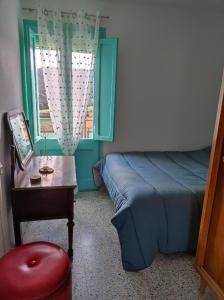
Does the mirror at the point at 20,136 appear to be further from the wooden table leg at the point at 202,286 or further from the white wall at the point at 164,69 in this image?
the wooden table leg at the point at 202,286

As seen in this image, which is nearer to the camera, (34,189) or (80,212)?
(34,189)

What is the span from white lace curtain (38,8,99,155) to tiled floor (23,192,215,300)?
0.98m

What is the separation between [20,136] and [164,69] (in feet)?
6.74

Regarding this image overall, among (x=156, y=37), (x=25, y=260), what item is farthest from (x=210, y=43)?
(x=25, y=260)

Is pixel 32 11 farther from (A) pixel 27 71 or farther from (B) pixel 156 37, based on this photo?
(B) pixel 156 37

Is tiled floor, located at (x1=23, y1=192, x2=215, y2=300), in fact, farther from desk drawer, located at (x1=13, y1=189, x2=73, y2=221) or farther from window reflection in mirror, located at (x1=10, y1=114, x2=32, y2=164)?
window reflection in mirror, located at (x1=10, y1=114, x2=32, y2=164)

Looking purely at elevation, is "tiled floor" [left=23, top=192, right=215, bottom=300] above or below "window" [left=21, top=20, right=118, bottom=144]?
below

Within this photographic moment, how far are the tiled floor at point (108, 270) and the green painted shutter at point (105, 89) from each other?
1141mm

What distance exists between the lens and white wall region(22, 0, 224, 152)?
107 inches

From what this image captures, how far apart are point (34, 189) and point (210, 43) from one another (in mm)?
2903

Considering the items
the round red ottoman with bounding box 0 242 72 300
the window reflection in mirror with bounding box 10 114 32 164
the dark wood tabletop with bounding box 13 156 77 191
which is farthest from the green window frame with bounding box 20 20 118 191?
the round red ottoman with bounding box 0 242 72 300

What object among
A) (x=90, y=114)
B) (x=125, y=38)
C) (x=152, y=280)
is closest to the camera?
(x=152, y=280)

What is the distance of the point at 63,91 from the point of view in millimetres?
2604

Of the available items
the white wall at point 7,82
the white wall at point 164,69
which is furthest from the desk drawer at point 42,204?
the white wall at point 164,69
